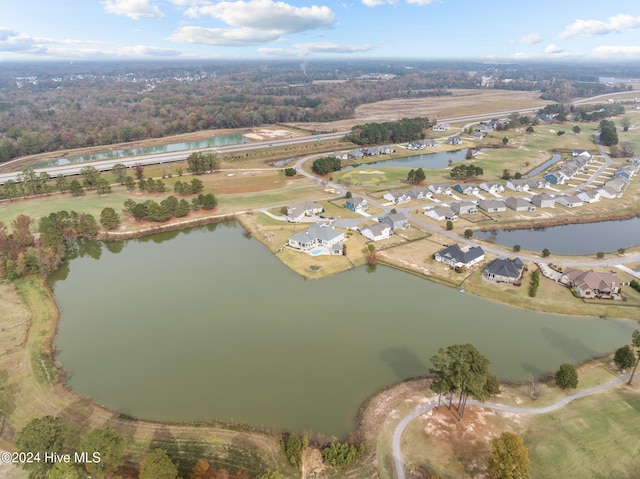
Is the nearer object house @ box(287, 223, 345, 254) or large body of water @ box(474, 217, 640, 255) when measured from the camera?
house @ box(287, 223, 345, 254)

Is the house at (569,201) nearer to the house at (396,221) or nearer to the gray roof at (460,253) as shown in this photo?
the gray roof at (460,253)

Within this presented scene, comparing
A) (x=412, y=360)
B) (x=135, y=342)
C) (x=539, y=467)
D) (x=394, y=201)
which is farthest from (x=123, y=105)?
(x=539, y=467)

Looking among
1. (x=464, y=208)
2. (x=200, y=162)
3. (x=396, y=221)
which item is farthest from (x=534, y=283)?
(x=200, y=162)

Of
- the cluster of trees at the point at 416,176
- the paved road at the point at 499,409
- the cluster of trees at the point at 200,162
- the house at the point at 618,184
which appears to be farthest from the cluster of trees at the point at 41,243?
the house at the point at 618,184

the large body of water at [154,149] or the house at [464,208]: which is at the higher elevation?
the large body of water at [154,149]

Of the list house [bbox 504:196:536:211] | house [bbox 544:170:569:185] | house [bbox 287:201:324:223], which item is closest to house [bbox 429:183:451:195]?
house [bbox 504:196:536:211]

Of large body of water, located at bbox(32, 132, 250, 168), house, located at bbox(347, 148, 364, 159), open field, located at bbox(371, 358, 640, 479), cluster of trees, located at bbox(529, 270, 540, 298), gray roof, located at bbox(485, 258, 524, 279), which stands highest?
house, located at bbox(347, 148, 364, 159)

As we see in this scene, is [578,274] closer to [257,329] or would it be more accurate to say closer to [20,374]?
[257,329]

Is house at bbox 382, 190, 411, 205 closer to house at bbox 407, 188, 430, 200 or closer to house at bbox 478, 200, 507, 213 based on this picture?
house at bbox 407, 188, 430, 200

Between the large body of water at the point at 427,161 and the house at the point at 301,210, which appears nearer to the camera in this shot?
the house at the point at 301,210
